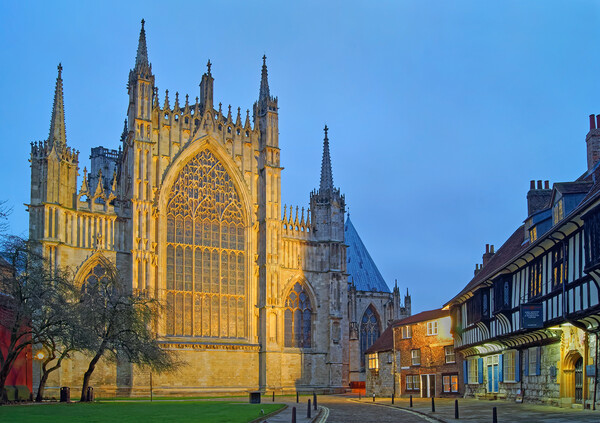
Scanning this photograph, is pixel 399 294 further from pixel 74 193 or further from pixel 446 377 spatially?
pixel 74 193

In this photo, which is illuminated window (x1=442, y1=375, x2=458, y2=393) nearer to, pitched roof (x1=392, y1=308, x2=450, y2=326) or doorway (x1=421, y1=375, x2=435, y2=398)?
doorway (x1=421, y1=375, x2=435, y2=398)

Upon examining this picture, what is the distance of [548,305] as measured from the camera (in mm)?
28688

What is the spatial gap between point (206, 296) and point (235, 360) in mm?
5063

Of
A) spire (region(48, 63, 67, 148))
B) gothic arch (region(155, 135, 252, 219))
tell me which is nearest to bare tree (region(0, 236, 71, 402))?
spire (region(48, 63, 67, 148))

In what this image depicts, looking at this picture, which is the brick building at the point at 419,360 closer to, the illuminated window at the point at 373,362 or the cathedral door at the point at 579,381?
the illuminated window at the point at 373,362

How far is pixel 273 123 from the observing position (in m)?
57.5

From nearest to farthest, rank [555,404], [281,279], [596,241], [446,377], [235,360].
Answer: [596,241] < [555,404] < [446,377] < [235,360] < [281,279]

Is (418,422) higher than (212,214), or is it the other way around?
(212,214)

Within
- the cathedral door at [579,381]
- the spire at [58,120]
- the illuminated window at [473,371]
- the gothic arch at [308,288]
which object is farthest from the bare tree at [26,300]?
the gothic arch at [308,288]

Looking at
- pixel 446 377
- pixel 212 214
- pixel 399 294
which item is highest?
pixel 212 214

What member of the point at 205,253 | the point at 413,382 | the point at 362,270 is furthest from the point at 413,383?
the point at 362,270

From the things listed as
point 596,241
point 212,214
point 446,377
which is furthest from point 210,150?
point 596,241

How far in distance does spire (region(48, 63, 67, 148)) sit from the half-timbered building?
2890 centimetres

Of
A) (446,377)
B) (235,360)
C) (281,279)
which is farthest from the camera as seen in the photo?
(281,279)
